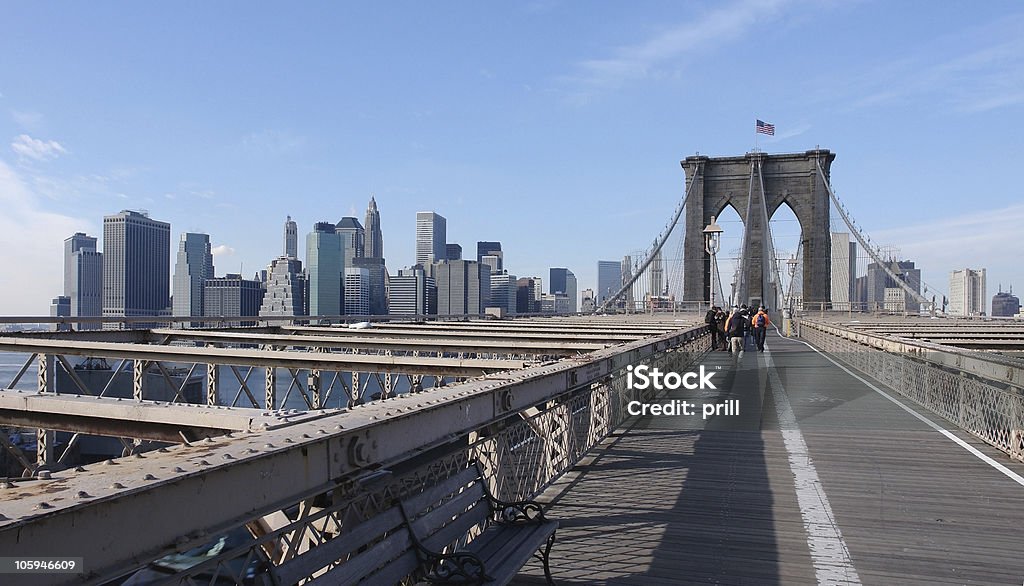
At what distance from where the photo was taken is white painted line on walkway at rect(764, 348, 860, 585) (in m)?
4.43

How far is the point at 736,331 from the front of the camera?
23172 millimetres

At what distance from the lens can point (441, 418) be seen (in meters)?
3.87

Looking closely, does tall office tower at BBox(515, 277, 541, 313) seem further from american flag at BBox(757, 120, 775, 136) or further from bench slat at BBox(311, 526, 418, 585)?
bench slat at BBox(311, 526, 418, 585)

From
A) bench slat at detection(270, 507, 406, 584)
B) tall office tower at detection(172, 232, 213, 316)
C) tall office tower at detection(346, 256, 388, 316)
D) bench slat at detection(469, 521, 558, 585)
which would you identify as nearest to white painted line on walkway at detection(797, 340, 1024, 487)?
bench slat at detection(469, 521, 558, 585)

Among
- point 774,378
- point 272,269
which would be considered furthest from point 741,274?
point 272,269

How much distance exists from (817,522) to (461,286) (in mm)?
149165

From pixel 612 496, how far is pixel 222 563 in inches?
166

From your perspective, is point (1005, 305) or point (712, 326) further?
point (1005, 305)

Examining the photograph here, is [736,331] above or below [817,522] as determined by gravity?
above

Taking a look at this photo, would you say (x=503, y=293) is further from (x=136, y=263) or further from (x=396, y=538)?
(x=396, y=538)

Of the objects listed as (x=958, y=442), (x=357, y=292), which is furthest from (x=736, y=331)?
(x=357, y=292)

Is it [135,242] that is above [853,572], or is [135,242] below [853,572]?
above

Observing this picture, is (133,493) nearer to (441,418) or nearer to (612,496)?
(441,418)

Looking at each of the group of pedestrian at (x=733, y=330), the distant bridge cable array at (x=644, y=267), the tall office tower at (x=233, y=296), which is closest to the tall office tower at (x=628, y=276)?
the distant bridge cable array at (x=644, y=267)
